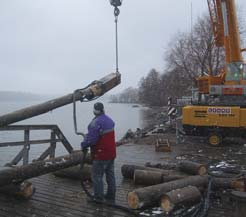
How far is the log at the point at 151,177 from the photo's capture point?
827 cm

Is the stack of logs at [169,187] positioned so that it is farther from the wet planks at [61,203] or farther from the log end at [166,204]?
the wet planks at [61,203]

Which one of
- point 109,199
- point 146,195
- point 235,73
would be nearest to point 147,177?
point 109,199

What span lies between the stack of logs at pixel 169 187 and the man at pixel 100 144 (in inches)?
28.8

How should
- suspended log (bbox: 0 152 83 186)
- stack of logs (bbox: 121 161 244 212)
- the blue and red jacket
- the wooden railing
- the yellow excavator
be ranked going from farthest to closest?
the yellow excavator, the wooden railing, suspended log (bbox: 0 152 83 186), the blue and red jacket, stack of logs (bbox: 121 161 244 212)

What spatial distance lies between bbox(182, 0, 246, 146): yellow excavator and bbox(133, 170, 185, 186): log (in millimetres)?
7228

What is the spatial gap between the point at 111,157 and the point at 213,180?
7.19 ft

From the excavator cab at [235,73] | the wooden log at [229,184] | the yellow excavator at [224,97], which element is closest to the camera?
the wooden log at [229,184]

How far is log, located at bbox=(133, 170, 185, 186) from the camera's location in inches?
326

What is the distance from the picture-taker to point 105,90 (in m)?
9.72

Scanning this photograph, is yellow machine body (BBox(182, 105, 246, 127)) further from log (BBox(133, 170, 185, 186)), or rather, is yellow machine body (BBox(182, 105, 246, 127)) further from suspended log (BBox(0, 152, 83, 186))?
suspended log (BBox(0, 152, 83, 186))

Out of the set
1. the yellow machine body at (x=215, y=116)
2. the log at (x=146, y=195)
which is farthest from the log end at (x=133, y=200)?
the yellow machine body at (x=215, y=116)

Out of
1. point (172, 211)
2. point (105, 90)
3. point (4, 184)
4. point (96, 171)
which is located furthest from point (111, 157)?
point (105, 90)

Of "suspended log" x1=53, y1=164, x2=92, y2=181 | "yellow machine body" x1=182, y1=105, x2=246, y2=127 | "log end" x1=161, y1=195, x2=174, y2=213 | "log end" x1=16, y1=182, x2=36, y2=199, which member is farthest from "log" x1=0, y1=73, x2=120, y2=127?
"yellow machine body" x1=182, y1=105, x2=246, y2=127

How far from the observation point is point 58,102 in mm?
9570
